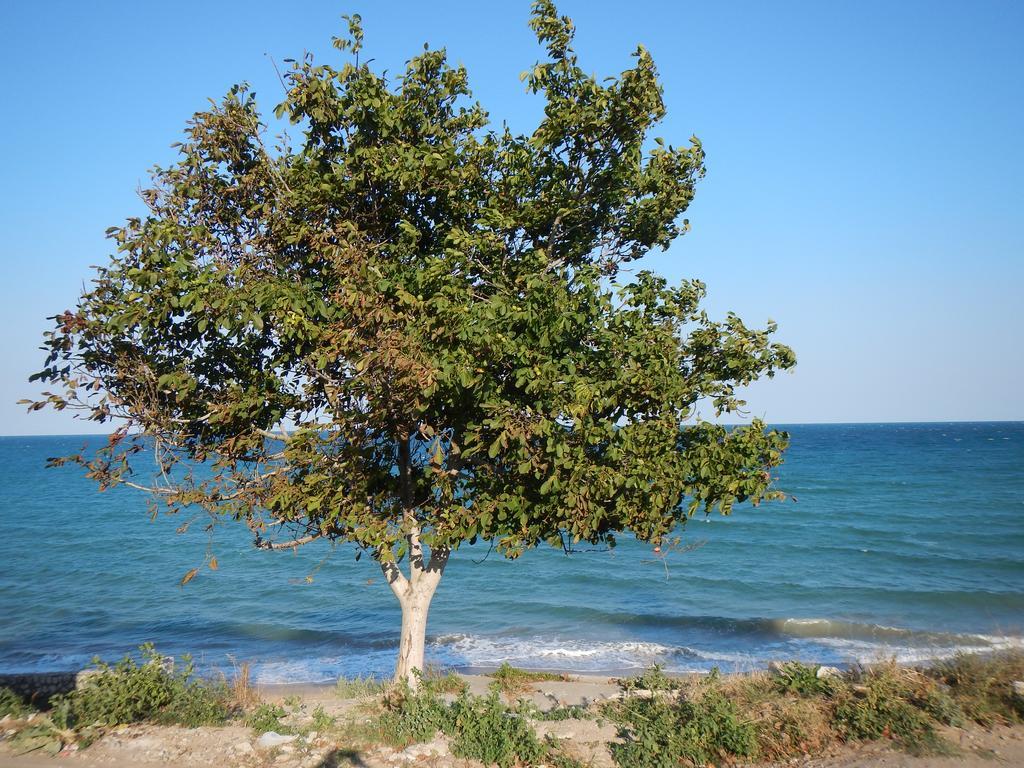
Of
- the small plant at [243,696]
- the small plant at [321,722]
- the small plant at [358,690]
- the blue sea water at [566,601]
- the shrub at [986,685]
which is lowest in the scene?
the blue sea water at [566,601]

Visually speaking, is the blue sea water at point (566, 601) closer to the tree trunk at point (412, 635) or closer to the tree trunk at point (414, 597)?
the tree trunk at point (414, 597)

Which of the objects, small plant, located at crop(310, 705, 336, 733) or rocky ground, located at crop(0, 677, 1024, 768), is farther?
small plant, located at crop(310, 705, 336, 733)

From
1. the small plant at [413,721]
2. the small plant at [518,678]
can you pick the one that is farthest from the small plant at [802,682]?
the small plant at [518,678]

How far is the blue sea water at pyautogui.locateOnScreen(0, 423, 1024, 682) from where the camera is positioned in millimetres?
18938

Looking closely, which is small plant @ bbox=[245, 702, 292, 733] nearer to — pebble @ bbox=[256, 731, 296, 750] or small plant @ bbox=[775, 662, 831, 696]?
pebble @ bbox=[256, 731, 296, 750]

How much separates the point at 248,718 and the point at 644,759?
16.6 feet

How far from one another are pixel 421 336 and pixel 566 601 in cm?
1771

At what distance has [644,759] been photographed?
301 inches

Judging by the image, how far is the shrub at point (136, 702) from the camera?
29.6ft

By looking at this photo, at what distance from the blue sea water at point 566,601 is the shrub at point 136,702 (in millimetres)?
2648

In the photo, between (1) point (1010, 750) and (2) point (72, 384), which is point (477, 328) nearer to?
(2) point (72, 384)

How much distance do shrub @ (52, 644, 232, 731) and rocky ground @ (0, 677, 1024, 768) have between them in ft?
0.80

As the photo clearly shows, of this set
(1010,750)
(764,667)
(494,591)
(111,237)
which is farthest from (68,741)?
→ (494,591)

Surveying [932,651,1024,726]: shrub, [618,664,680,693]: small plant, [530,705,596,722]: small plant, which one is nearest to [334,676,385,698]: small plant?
[530,705,596,722]: small plant
